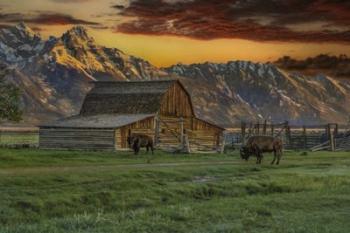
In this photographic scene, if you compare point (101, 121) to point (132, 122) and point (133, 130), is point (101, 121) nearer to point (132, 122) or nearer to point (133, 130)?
point (133, 130)

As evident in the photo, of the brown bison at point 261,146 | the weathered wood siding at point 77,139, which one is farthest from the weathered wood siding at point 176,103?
Result: the brown bison at point 261,146

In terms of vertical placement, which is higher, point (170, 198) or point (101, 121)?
point (101, 121)

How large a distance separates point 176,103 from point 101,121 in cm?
1043

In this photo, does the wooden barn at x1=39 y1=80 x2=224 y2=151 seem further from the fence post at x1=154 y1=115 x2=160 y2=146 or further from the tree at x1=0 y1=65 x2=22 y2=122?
the tree at x1=0 y1=65 x2=22 y2=122

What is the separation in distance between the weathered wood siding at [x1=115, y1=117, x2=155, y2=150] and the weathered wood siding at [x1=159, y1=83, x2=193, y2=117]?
419 cm

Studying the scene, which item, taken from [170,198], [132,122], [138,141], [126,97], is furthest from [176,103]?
[170,198]

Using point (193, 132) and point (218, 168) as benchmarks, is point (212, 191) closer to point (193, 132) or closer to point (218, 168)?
point (218, 168)

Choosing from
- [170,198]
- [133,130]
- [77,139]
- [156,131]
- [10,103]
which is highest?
[10,103]

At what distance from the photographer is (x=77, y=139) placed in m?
71.1

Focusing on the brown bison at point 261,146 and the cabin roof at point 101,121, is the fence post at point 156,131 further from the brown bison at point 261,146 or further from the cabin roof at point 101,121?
the brown bison at point 261,146

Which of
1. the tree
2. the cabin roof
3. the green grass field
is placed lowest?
the green grass field

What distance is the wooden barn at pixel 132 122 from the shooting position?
224 ft

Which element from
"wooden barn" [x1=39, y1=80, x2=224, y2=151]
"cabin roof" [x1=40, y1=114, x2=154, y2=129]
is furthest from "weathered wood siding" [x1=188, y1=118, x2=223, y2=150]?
"cabin roof" [x1=40, y1=114, x2=154, y2=129]

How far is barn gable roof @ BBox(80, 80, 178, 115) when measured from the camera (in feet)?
247
